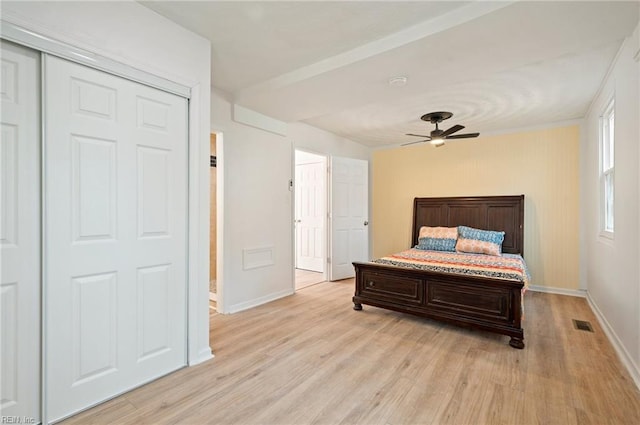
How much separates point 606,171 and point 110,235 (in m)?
4.50

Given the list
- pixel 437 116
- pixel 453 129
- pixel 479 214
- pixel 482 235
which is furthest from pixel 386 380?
pixel 479 214

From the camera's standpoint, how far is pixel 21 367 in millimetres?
1610

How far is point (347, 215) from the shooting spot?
5.34 m

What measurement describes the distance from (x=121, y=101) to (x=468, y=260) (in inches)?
154

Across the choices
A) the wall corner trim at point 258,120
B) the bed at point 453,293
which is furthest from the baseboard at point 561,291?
the wall corner trim at point 258,120

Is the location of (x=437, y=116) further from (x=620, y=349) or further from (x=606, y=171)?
(x=620, y=349)

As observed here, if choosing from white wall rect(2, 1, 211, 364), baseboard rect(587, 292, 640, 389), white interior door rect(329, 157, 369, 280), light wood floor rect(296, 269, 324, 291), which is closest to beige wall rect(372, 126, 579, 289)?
white interior door rect(329, 157, 369, 280)

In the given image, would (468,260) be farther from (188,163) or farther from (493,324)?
(188,163)

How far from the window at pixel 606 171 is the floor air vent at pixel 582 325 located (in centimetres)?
95

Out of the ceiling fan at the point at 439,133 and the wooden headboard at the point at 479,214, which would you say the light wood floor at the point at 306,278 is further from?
the ceiling fan at the point at 439,133

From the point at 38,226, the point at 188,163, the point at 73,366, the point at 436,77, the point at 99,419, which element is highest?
the point at 436,77

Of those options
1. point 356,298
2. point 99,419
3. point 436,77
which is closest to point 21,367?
point 99,419

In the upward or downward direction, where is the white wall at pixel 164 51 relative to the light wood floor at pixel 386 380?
upward

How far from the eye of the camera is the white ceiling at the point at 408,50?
1992 mm
